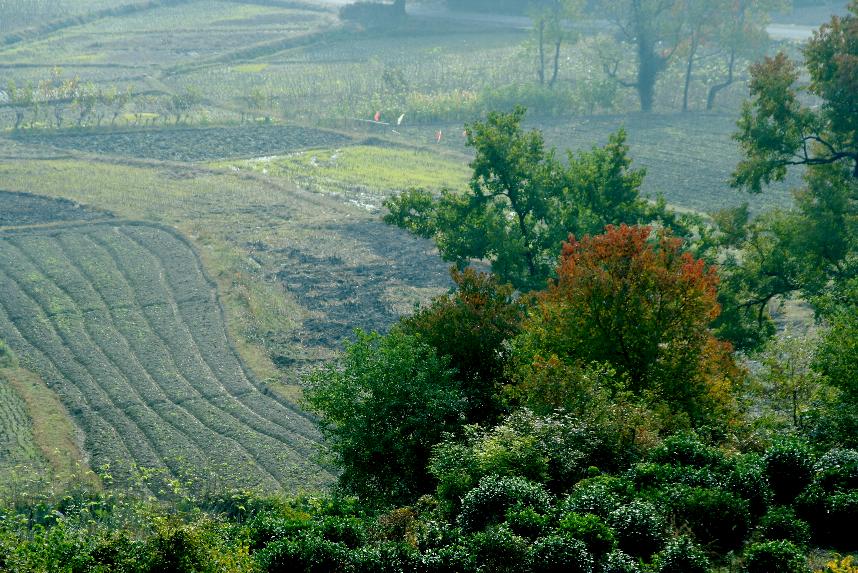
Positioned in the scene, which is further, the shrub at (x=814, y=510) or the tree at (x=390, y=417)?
the tree at (x=390, y=417)

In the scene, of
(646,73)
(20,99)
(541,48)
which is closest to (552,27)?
(541,48)

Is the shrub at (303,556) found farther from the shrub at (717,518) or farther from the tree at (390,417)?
the shrub at (717,518)

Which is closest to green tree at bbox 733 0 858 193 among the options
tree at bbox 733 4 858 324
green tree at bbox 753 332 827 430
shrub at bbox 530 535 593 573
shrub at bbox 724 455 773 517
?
tree at bbox 733 4 858 324

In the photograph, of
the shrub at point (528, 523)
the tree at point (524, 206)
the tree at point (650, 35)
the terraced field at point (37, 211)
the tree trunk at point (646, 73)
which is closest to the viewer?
the shrub at point (528, 523)

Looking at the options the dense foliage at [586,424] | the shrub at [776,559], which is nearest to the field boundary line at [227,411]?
the dense foliage at [586,424]

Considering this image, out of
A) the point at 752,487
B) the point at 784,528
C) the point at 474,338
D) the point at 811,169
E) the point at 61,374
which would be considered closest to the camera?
the point at 784,528

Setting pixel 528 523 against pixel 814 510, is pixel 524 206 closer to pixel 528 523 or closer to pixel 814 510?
pixel 814 510

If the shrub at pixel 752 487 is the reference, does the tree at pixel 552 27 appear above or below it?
above

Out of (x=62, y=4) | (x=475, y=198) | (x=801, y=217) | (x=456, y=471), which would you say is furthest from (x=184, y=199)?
(x=62, y=4)
